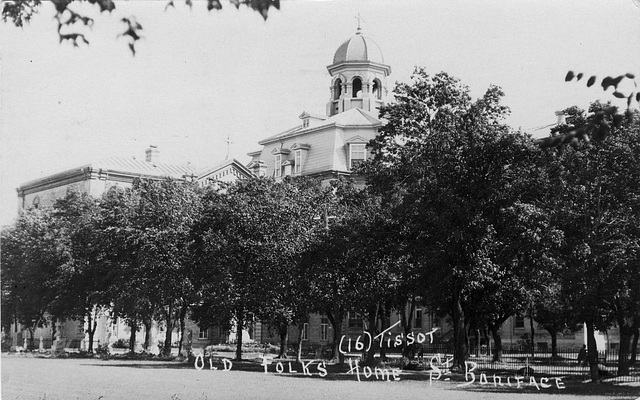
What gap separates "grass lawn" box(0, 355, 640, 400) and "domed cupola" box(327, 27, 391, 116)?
4271 cm

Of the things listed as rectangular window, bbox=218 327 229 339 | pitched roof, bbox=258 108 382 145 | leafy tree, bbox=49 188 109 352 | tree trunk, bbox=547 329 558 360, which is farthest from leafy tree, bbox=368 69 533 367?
pitched roof, bbox=258 108 382 145

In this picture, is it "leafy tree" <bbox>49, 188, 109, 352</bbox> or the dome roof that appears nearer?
"leafy tree" <bbox>49, 188, 109, 352</bbox>

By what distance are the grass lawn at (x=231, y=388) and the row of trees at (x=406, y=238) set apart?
3.39 meters

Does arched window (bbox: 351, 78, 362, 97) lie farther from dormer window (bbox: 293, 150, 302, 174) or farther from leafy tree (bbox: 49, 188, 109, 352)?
leafy tree (bbox: 49, 188, 109, 352)

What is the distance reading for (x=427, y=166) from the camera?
27469mm

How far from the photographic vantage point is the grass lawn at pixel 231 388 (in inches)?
786

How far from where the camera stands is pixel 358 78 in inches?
2729

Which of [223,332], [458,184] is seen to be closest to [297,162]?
[223,332]

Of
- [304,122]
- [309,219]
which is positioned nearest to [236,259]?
[309,219]

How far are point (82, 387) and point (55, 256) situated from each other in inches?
708

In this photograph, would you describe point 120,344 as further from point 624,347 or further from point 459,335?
point 624,347

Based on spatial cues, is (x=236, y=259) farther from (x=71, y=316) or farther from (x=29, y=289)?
(x=71, y=316)

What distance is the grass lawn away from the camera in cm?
1995

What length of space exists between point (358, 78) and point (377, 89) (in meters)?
1.97
